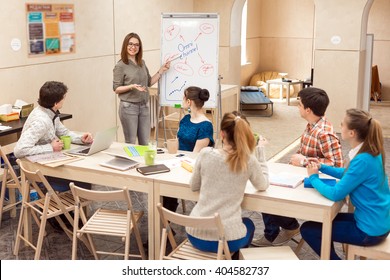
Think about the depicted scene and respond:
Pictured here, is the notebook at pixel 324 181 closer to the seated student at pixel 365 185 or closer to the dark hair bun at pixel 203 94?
the seated student at pixel 365 185

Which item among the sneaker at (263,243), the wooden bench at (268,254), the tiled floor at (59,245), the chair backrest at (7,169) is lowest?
the tiled floor at (59,245)

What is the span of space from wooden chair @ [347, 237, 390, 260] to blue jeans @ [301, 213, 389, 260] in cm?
2

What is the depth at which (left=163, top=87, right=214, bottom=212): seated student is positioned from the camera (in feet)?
13.9

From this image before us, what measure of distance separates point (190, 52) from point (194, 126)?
5.25 feet

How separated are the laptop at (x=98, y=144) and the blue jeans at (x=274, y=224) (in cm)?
135

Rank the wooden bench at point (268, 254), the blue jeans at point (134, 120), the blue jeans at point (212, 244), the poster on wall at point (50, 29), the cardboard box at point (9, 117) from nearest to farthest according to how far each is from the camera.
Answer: the wooden bench at point (268, 254)
the blue jeans at point (212, 244)
the cardboard box at point (9, 117)
the blue jeans at point (134, 120)
the poster on wall at point (50, 29)

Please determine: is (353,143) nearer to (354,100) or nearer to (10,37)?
(10,37)

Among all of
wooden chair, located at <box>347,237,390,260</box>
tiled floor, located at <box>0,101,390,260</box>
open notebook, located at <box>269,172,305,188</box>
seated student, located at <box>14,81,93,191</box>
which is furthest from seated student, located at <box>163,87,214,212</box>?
wooden chair, located at <box>347,237,390,260</box>

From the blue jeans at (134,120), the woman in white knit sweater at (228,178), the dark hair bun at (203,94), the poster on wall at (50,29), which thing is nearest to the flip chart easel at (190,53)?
the blue jeans at (134,120)

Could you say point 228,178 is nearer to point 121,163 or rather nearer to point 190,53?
point 121,163

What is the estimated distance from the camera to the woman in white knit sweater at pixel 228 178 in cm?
317

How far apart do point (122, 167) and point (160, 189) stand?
37 centimetres

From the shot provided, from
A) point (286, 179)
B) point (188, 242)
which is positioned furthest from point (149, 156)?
point (286, 179)

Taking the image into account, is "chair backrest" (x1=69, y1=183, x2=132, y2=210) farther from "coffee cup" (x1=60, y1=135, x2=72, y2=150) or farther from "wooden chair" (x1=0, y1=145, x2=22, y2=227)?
"wooden chair" (x1=0, y1=145, x2=22, y2=227)
